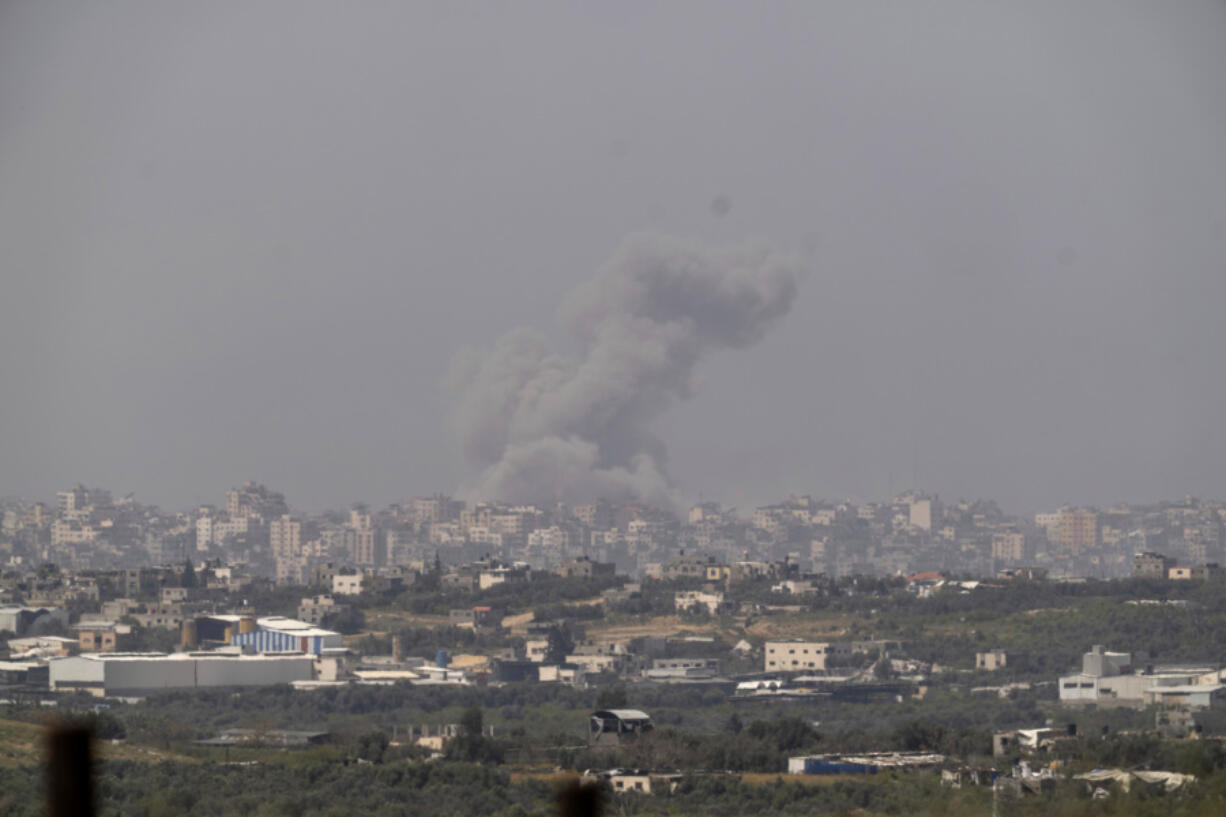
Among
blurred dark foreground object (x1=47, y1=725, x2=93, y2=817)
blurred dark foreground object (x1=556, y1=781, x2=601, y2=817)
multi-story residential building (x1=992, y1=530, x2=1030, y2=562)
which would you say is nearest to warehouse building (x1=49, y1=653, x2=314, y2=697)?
blurred dark foreground object (x1=47, y1=725, x2=93, y2=817)

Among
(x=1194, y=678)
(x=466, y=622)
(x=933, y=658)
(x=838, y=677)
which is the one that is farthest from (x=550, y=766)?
(x=466, y=622)

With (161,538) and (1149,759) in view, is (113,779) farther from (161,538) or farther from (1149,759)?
(161,538)

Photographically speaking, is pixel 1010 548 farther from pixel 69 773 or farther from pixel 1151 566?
pixel 69 773

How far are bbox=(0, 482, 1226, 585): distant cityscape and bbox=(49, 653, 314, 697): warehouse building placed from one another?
181ft

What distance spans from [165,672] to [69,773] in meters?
43.7

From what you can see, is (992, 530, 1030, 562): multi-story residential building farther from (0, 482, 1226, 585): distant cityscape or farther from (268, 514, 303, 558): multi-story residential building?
(268, 514, 303, 558): multi-story residential building

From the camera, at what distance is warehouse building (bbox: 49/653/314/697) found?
43250 mm

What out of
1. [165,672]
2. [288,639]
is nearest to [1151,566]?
[288,639]

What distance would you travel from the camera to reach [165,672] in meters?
44.7

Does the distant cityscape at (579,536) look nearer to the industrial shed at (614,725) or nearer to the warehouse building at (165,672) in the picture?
the warehouse building at (165,672)

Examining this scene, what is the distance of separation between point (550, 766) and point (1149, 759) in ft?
25.1

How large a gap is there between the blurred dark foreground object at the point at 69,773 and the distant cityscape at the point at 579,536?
9950 centimetres

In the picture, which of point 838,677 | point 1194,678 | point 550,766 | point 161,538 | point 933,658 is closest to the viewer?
point 550,766

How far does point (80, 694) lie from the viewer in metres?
41.4
